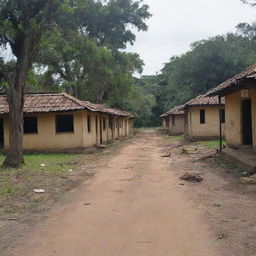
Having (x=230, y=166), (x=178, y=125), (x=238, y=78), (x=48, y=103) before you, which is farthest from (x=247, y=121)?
(x=178, y=125)

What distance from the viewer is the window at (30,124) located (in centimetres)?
2273

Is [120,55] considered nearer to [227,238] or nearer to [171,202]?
[171,202]

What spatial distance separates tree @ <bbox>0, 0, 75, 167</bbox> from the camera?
15000mm

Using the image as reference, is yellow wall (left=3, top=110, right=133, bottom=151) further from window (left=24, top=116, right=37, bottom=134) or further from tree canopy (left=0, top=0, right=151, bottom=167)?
tree canopy (left=0, top=0, right=151, bottom=167)

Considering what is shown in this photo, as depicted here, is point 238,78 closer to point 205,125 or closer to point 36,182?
point 36,182

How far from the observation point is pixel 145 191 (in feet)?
32.6

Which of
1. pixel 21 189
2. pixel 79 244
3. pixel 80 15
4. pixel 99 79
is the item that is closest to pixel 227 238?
pixel 79 244

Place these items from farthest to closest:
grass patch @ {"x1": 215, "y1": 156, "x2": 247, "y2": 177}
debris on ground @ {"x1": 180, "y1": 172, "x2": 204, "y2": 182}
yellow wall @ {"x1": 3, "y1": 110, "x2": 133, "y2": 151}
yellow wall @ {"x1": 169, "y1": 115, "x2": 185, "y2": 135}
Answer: yellow wall @ {"x1": 169, "y1": 115, "x2": 185, "y2": 135}
yellow wall @ {"x1": 3, "y1": 110, "x2": 133, "y2": 151}
grass patch @ {"x1": 215, "y1": 156, "x2": 247, "y2": 177}
debris on ground @ {"x1": 180, "y1": 172, "x2": 204, "y2": 182}

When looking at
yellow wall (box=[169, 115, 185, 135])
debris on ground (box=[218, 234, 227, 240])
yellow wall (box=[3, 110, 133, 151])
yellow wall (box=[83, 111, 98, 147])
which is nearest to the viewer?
debris on ground (box=[218, 234, 227, 240])

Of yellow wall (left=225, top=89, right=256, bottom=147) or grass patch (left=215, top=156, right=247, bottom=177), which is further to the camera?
yellow wall (left=225, top=89, right=256, bottom=147)

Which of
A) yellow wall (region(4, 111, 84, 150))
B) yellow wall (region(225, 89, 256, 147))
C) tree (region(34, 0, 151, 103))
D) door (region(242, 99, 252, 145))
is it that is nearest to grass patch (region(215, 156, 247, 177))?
yellow wall (region(225, 89, 256, 147))

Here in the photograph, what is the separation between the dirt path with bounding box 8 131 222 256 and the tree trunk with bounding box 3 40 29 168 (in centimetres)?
570

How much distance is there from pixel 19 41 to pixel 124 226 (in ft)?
37.3

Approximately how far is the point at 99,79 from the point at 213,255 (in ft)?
111
